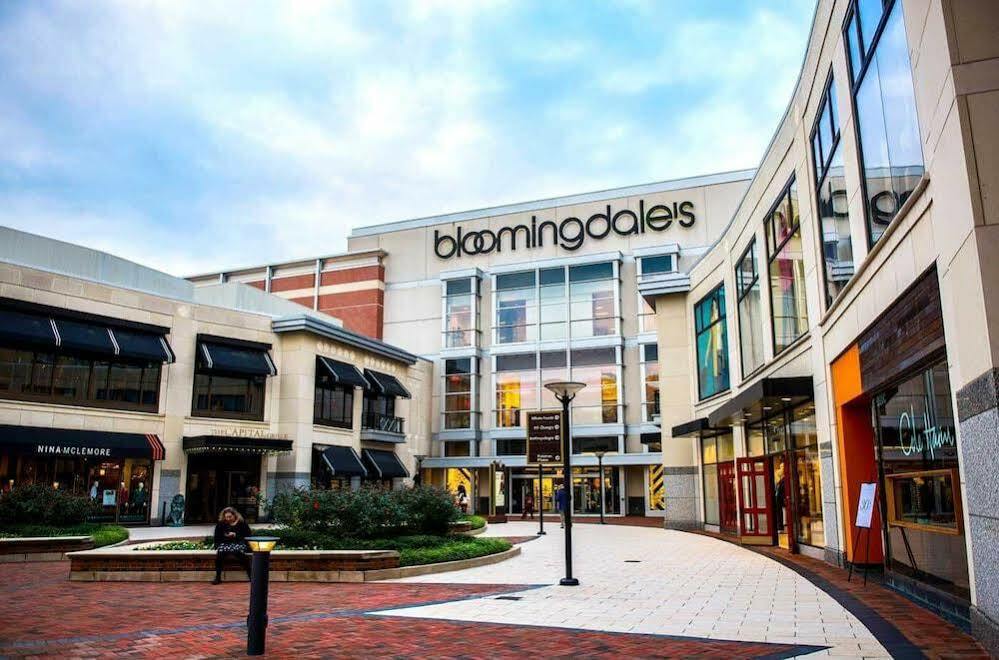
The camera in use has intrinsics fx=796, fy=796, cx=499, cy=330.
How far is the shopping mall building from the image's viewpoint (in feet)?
28.0

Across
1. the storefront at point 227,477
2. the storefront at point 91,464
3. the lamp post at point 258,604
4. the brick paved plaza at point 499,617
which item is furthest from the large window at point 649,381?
the lamp post at point 258,604

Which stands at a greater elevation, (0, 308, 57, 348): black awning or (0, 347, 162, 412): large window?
(0, 308, 57, 348): black awning

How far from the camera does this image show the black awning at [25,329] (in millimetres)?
24719

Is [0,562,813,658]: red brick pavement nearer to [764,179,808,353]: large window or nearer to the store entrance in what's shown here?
[764,179,808,353]: large window

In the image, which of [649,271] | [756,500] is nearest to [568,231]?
[649,271]

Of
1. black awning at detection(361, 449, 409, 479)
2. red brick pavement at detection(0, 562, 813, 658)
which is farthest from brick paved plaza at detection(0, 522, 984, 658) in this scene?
black awning at detection(361, 449, 409, 479)

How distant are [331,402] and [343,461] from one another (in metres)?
2.89

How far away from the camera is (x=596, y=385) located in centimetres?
4388

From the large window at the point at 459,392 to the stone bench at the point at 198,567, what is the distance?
31837 mm

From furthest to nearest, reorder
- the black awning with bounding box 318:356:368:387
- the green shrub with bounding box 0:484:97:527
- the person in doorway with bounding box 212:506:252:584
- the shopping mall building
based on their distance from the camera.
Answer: the black awning with bounding box 318:356:368:387 < the green shrub with bounding box 0:484:97:527 < the person in doorway with bounding box 212:506:252:584 < the shopping mall building

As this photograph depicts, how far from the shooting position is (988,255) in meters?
7.12

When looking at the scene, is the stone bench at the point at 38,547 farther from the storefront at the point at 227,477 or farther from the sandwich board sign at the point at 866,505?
the sandwich board sign at the point at 866,505

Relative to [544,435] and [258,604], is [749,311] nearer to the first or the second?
[544,435]

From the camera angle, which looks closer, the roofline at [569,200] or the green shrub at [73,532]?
the green shrub at [73,532]
